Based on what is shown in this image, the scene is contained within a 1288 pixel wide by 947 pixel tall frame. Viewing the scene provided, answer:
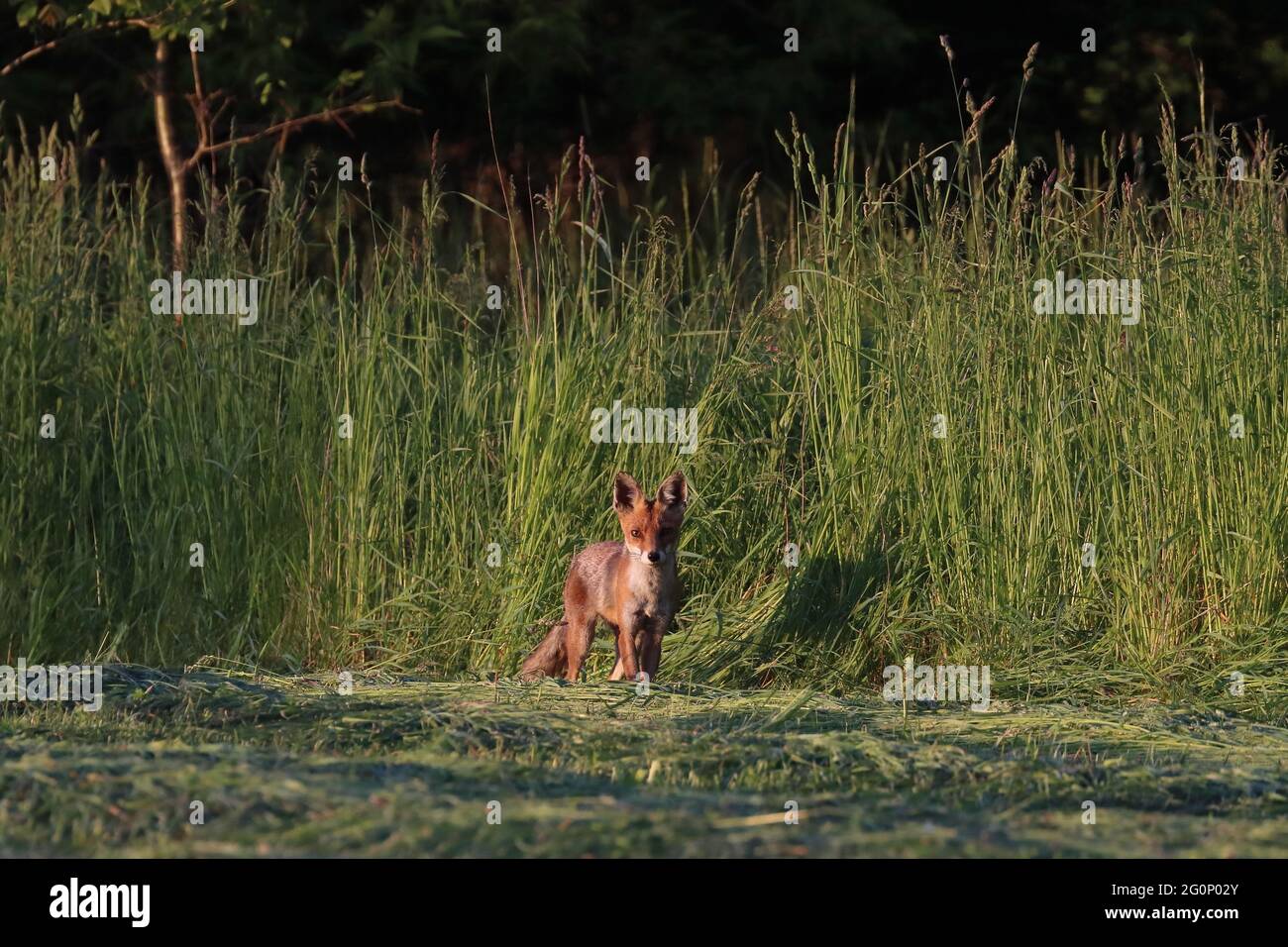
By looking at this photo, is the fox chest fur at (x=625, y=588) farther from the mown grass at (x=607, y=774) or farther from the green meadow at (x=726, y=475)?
the mown grass at (x=607, y=774)

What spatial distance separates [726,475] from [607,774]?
294 cm

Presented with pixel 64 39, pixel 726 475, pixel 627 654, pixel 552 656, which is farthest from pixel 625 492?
pixel 64 39

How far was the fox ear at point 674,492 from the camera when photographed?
23.4 ft

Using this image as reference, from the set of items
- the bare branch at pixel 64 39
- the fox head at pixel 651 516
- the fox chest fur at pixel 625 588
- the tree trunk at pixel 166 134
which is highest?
the bare branch at pixel 64 39

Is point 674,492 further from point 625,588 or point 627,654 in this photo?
point 627,654

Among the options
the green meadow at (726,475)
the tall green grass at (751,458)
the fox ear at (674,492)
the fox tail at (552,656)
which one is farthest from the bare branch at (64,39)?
the fox ear at (674,492)

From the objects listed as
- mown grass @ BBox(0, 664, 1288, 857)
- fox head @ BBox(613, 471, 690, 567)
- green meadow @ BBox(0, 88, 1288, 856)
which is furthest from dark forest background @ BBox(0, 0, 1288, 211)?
mown grass @ BBox(0, 664, 1288, 857)

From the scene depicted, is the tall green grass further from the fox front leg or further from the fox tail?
the fox front leg

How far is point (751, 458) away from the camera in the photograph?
8.16 metres

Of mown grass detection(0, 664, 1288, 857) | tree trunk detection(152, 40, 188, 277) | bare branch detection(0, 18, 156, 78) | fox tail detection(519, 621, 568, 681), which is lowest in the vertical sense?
mown grass detection(0, 664, 1288, 857)

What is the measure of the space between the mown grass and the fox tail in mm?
703

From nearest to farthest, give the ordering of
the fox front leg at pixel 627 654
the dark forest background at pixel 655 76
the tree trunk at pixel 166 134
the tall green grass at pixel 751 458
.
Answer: the fox front leg at pixel 627 654
the tall green grass at pixel 751 458
the tree trunk at pixel 166 134
the dark forest background at pixel 655 76

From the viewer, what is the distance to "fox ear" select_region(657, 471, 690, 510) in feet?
23.4

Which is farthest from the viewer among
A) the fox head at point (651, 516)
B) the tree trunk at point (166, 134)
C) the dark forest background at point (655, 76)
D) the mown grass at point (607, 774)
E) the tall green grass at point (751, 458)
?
the dark forest background at point (655, 76)
